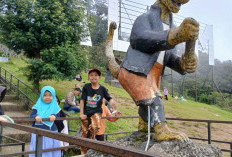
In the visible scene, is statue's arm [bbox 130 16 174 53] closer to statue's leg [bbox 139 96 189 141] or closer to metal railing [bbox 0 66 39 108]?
statue's leg [bbox 139 96 189 141]

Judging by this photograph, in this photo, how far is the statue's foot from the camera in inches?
70.7

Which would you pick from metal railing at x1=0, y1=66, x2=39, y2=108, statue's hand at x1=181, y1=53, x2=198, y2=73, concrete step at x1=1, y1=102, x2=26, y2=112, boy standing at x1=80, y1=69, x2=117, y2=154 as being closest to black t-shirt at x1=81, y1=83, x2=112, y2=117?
boy standing at x1=80, y1=69, x2=117, y2=154

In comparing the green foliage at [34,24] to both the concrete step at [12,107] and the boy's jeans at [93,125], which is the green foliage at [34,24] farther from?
the boy's jeans at [93,125]

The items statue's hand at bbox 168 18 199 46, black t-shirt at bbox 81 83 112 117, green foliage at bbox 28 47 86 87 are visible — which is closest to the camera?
statue's hand at bbox 168 18 199 46

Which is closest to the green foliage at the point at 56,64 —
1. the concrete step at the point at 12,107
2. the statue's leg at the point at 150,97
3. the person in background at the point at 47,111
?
the concrete step at the point at 12,107

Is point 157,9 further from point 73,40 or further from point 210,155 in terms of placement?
point 73,40

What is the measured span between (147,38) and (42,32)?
510 cm

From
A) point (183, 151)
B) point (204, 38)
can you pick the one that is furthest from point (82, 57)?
point (204, 38)

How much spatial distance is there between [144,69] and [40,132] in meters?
0.98

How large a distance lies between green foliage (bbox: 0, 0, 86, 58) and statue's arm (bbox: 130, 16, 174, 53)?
4695 mm

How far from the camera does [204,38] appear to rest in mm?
19703

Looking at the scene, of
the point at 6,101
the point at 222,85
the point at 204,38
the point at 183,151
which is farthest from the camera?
the point at 222,85

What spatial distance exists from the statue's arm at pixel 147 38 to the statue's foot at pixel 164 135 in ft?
2.06

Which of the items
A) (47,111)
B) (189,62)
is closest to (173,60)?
(189,62)
